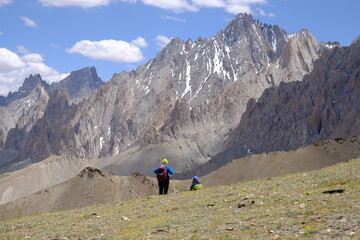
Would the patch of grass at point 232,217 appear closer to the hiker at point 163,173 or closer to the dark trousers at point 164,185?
the hiker at point 163,173

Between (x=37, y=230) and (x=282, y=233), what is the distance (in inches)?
469

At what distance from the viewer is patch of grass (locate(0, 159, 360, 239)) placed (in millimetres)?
16500

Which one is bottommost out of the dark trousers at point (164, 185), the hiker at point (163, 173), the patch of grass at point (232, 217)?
the patch of grass at point (232, 217)

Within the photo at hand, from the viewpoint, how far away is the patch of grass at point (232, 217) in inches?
650

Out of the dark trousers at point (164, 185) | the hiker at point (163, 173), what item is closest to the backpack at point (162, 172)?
the hiker at point (163, 173)

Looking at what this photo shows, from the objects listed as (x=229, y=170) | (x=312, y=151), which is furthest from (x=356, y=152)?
(x=229, y=170)

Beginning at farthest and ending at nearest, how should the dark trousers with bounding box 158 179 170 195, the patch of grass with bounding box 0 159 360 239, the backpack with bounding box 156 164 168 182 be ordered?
the dark trousers with bounding box 158 179 170 195, the backpack with bounding box 156 164 168 182, the patch of grass with bounding box 0 159 360 239

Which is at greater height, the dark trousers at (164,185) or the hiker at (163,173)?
the hiker at (163,173)

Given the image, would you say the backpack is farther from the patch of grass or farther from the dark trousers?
the patch of grass

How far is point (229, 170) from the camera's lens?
295 feet

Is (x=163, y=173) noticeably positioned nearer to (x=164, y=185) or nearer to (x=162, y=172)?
(x=162, y=172)

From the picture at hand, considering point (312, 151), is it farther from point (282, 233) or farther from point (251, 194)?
point (282, 233)

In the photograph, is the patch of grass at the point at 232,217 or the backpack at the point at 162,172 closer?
the patch of grass at the point at 232,217

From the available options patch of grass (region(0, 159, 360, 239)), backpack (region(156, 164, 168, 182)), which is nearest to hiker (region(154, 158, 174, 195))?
backpack (region(156, 164, 168, 182))
